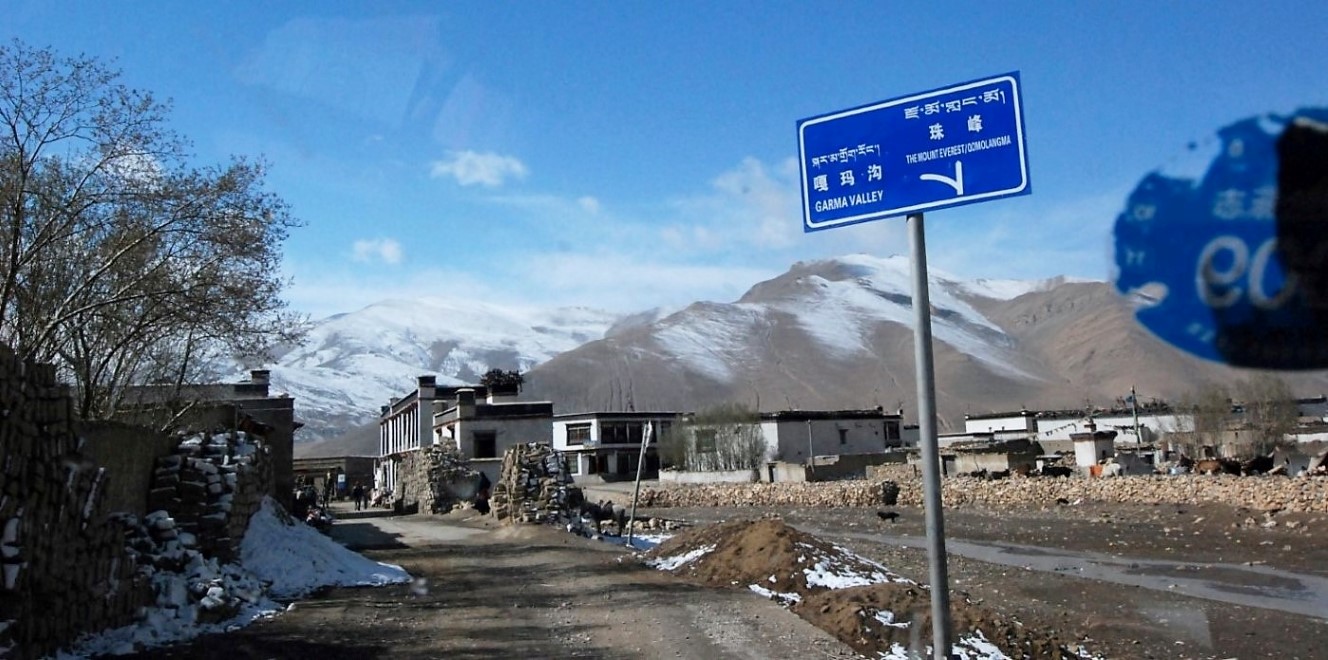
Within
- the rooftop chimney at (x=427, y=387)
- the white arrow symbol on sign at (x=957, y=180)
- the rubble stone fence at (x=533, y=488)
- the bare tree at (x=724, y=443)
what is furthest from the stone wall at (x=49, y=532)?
the bare tree at (x=724, y=443)

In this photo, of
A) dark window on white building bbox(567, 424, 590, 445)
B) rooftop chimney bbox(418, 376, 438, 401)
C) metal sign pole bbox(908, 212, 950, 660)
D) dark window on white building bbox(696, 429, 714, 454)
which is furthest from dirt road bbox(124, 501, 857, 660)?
dark window on white building bbox(567, 424, 590, 445)

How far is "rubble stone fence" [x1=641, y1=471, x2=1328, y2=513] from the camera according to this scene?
31.1 metres

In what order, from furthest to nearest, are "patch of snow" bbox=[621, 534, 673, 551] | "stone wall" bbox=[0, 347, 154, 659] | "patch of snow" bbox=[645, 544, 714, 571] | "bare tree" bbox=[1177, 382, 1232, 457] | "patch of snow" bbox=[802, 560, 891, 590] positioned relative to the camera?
"bare tree" bbox=[1177, 382, 1232, 457]
"patch of snow" bbox=[621, 534, 673, 551]
"patch of snow" bbox=[645, 544, 714, 571]
"patch of snow" bbox=[802, 560, 891, 590]
"stone wall" bbox=[0, 347, 154, 659]

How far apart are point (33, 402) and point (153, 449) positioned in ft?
13.5

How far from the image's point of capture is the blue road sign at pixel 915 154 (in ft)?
15.9

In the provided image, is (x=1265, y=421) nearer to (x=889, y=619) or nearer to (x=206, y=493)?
(x=889, y=619)

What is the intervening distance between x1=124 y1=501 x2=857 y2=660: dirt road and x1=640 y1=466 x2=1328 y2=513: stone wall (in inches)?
988

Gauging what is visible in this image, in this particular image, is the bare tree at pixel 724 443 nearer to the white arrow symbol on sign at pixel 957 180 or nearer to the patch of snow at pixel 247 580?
the patch of snow at pixel 247 580

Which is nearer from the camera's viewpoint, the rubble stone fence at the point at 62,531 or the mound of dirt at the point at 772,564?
the rubble stone fence at the point at 62,531

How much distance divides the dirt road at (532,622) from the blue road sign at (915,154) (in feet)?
16.7

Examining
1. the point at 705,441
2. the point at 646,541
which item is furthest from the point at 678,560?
the point at 705,441

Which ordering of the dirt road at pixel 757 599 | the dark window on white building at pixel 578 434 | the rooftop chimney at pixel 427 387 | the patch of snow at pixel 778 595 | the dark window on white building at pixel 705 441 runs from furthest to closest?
1. the dark window on white building at pixel 578 434
2. the dark window on white building at pixel 705 441
3. the rooftop chimney at pixel 427 387
4. the patch of snow at pixel 778 595
5. the dirt road at pixel 757 599

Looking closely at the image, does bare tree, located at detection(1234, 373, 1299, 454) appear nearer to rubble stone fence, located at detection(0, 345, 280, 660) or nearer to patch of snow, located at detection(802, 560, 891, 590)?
patch of snow, located at detection(802, 560, 891, 590)

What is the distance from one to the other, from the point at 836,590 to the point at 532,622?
148 inches
